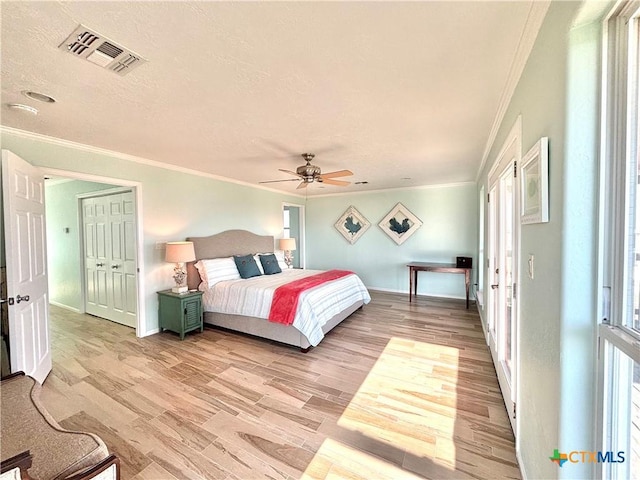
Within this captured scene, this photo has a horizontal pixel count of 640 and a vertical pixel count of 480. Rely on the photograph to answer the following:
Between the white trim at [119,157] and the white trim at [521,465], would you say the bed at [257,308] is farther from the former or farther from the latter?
the white trim at [521,465]

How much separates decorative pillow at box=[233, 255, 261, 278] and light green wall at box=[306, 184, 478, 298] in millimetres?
2748

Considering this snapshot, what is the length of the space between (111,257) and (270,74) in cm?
418

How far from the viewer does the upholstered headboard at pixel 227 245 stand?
4.14m

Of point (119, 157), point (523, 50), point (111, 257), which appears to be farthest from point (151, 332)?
A: point (523, 50)

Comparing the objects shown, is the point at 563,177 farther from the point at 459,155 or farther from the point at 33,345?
the point at 33,345

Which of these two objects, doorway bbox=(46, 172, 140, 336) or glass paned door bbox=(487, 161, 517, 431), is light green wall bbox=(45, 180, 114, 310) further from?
glass paned door bbox=(487, 161, 517, 431)

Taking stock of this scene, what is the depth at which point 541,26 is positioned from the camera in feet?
4.01

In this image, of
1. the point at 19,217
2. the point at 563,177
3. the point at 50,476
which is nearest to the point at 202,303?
the point at 19,217

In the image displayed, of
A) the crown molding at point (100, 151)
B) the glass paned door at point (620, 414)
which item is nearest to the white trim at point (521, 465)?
the glass paned door at point (620, 414)

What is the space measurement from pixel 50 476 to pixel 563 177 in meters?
2.28

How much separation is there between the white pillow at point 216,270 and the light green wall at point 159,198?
1.63 feet

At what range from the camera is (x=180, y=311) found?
3.54m

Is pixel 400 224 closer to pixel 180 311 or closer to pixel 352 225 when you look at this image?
pixel 352 225

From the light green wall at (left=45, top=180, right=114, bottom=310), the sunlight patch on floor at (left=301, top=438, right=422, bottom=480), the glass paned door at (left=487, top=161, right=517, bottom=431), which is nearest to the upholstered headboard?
the light green wall at (left=45, top=180, right=114, bottom=310)
